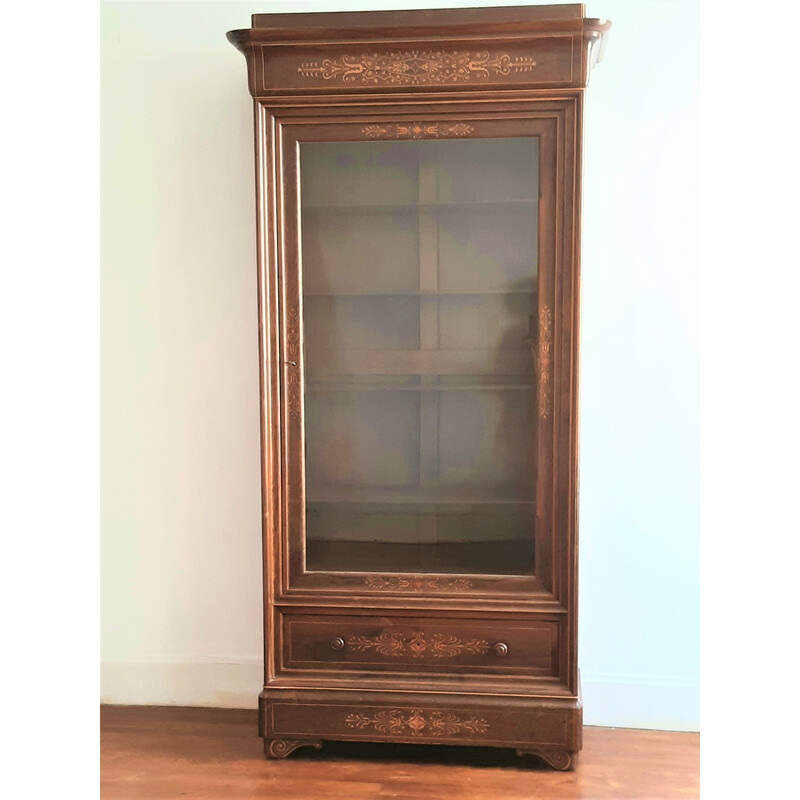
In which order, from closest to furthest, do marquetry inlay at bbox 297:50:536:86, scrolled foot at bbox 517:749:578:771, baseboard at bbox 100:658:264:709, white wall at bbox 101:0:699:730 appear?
marquetry inlay at bbox 297:50:536:86 < scrolled foot at bbox 517:749:578:771 < white wall at bbox 101:0:699:730 < baseboard at bbox 100:658:264:709

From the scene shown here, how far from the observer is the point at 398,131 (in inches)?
72.4

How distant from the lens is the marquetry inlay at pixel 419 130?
183 cm

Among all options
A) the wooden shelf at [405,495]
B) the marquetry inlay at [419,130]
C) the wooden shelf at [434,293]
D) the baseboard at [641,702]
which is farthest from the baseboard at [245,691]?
the marquetry inlay at [419,130]

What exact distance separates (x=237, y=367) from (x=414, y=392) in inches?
24.3

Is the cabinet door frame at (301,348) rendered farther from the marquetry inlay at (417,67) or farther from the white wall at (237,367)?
the white wall at (237,367)

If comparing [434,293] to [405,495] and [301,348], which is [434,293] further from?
[405,495]

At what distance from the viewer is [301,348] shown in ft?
6.25

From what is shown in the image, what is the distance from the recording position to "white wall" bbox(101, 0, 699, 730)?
2129mm

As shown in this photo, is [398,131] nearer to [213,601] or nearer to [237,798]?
[213,601]

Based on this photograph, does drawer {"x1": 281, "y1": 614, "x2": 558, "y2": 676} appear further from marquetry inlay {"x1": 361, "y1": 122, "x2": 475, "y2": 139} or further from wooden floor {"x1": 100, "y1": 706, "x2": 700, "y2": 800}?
marquetry inlay {"x1": 361, "y1": 122, "x2": 475, "y2": 139}

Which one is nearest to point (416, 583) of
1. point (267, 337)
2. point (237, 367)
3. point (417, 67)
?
point (267, 337)

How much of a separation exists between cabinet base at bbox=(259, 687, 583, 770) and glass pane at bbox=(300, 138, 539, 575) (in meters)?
0.31

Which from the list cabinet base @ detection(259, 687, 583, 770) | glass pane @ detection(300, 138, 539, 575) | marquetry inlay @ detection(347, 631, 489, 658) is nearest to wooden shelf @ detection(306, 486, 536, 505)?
glass pane @ detection(300, 138, 539, 575)
